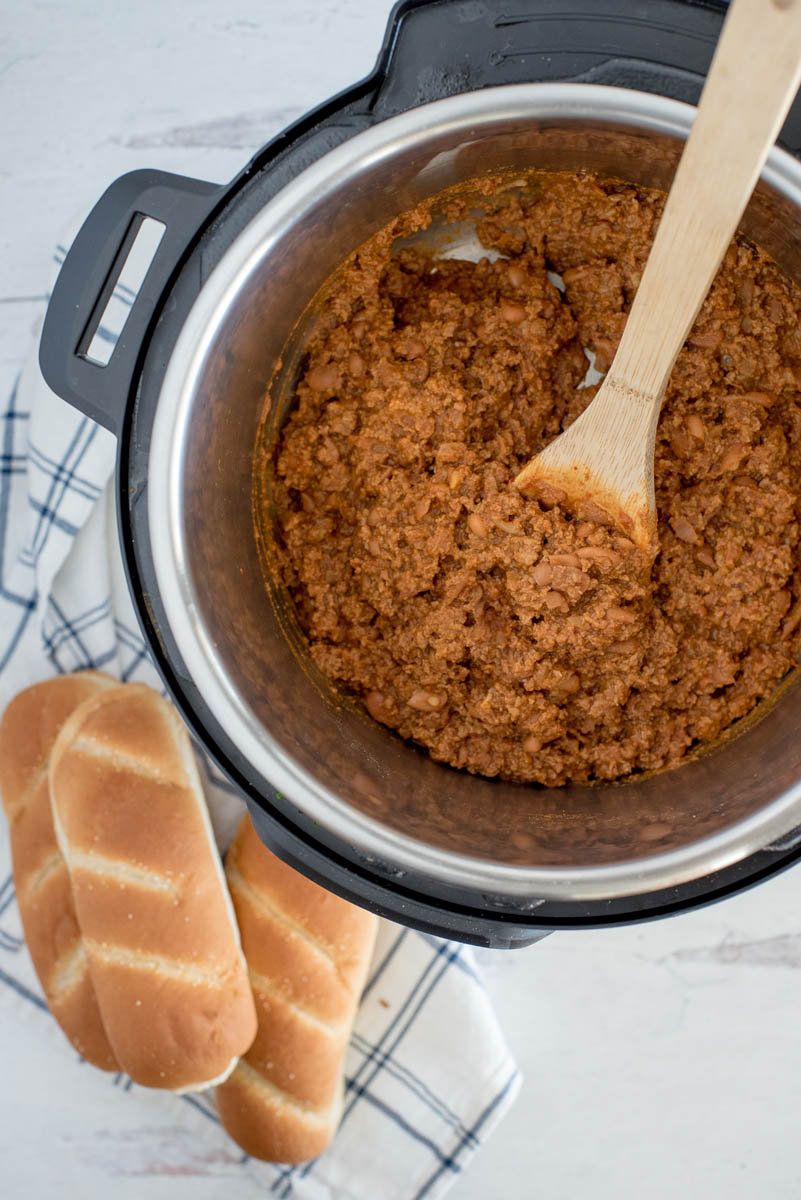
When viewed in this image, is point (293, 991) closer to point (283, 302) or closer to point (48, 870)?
point (48, 870)

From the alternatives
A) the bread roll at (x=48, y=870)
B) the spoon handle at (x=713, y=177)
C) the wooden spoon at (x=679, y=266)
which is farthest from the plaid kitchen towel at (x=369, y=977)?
the spoon handle at (x=713, y=177)

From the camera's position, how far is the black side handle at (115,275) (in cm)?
157

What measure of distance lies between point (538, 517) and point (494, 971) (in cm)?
121

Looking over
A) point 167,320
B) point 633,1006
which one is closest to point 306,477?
point 167,320

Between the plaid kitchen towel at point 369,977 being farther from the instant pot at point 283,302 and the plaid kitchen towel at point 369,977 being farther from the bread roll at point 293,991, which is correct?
the instant pot at point 283,302

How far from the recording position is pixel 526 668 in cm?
178

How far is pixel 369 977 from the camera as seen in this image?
7.61ft

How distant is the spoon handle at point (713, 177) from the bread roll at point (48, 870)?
1.47 m

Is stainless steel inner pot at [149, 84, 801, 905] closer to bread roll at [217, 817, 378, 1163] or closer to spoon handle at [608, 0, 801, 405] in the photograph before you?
spoon handle at [608, 0, 801, 405]

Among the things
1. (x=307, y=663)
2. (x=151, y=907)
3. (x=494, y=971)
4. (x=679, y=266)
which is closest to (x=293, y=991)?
(x=151, y=907)

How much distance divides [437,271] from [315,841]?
1168mm

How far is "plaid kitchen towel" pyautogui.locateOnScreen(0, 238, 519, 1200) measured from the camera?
2250 mm

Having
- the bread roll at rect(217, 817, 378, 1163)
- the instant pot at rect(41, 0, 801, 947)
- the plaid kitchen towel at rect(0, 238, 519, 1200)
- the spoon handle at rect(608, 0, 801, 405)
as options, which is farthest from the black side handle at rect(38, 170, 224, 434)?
the bread roll at rect(217, 817, 378, 1163)

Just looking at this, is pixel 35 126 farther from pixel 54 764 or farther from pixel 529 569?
pixel 529 569
